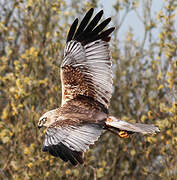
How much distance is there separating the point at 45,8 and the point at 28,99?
228cm

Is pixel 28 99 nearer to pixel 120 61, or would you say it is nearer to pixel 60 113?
pixel 60 113

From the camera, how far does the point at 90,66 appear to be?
749cm

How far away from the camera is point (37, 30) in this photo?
10.8 m

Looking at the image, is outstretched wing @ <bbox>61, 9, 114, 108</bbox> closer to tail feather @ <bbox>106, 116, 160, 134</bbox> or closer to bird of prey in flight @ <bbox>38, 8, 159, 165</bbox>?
bird of prey in flight @ <bbox>38, 8, 159, 165</bbox>

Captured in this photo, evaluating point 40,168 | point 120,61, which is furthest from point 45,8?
point 40,168

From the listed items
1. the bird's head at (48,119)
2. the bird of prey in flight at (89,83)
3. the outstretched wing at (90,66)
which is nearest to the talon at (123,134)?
the bird of prey in flight at (89,83)

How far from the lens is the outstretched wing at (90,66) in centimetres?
742

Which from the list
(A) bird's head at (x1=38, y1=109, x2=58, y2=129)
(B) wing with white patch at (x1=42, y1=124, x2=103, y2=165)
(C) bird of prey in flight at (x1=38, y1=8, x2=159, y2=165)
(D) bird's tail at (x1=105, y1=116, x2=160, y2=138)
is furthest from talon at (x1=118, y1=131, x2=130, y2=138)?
(A) bird's head at (x1=38, y1=109, x2=58, y2=129)

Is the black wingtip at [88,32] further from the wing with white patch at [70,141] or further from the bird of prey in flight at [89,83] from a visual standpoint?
the wing with white patch at [70,141]

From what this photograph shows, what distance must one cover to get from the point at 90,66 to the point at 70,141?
143 centimetres

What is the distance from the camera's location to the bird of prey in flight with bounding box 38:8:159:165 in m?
6.93

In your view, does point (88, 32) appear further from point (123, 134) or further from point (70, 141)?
point (70, 141)

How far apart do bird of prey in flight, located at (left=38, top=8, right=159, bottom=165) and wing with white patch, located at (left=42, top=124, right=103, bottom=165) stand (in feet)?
0.71

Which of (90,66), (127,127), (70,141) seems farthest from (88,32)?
(70,141)
